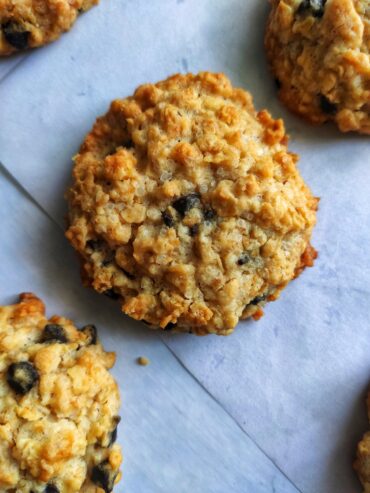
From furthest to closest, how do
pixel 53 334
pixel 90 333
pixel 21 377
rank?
1. pixel 90 333
2. pixel 53 334
3. pixel 21 377

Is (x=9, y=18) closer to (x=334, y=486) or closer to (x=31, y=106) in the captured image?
(x=31, y=106)

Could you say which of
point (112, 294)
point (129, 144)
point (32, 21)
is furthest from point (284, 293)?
point (32, 21)

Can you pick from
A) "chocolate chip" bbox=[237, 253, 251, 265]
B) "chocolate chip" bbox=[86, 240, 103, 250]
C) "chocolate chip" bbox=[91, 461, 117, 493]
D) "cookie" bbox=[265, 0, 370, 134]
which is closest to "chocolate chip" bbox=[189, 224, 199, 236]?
"chocolate chip" bbox=[237, 253, 251, 265]

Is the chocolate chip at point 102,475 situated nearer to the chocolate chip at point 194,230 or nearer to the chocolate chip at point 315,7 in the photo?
the chocolate chip at point 194,230

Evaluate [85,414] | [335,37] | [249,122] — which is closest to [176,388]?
[85,414]

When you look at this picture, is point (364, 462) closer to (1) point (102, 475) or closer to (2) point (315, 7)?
(1) point (102, 475)

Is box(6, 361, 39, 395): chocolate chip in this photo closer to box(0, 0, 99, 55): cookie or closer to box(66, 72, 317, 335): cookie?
box(66, 72, 317, 335): cookie
